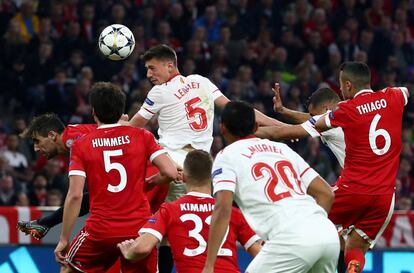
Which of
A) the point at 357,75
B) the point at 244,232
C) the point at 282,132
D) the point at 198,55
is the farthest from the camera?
the point at 198,55

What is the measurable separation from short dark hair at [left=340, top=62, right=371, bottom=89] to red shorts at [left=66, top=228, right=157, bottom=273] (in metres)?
2.41

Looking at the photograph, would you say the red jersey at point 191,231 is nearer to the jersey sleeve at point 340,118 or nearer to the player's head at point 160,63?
the jersey sleeve at point 340,118

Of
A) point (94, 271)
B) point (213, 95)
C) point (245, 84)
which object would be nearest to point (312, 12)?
point (245, 84)

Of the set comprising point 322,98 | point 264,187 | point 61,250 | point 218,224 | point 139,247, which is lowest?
point 61,250

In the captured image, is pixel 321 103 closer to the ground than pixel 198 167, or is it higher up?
higher up

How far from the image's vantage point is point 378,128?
396 inches

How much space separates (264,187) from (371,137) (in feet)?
7.83

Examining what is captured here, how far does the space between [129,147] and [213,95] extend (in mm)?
2113

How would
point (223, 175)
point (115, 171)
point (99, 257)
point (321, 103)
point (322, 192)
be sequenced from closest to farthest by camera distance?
point (223, 175) → point (322, 192) → point (115, 171) → point (99, 257) → point (321, 103)

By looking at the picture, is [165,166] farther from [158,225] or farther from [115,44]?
[115,44]

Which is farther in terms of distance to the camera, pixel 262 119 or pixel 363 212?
pixel 262 119

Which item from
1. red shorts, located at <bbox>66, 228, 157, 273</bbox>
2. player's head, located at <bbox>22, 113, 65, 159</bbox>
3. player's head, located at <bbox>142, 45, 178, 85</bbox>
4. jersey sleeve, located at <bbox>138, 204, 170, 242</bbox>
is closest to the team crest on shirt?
player's head, located at <bbox>22, 113, 65, 159</bbox>

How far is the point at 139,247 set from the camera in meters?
8.52

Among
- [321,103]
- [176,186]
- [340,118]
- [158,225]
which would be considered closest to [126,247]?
[158,225]
